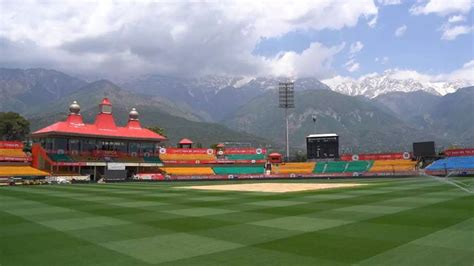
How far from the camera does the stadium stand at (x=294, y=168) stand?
106375 mm

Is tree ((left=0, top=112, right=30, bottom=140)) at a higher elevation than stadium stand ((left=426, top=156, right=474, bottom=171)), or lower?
higher

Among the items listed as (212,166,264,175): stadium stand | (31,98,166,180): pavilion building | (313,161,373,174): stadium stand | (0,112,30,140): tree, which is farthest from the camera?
(0,112,30,140): tree

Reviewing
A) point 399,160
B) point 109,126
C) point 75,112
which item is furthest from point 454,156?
point 75,112

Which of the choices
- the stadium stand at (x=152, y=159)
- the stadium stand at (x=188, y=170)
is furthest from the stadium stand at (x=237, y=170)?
the stadium stand at (x=152, y=159)

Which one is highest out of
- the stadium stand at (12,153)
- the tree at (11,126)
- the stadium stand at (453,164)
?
the tree at (11,126)

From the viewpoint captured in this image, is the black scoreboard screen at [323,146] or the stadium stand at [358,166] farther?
the black scoreboard screen at [323,146]

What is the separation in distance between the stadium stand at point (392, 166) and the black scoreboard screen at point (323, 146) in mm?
9893

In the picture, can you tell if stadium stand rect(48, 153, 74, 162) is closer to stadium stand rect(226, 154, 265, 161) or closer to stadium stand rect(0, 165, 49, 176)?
stadium stand rect(0, 165, 49, 176)

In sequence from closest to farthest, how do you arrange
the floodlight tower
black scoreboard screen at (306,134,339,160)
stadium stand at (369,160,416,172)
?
stadium stand at (369,160,416,172)
black scoreboard screen at (306,134,339,160)
the floodlight tower

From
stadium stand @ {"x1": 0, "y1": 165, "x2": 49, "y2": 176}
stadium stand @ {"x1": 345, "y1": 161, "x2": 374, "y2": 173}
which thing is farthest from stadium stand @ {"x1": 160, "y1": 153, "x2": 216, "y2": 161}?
stadium stand @ {"x1": 345, "y1": 161, "x2": 374, "y2": 173}

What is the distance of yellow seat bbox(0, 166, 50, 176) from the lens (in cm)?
8206

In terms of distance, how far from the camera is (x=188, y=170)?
11088 cm

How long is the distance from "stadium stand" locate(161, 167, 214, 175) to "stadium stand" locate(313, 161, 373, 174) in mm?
28352

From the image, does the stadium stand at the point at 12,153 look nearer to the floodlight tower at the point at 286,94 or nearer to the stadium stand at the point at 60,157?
the stadium stand at the point at 60,157
